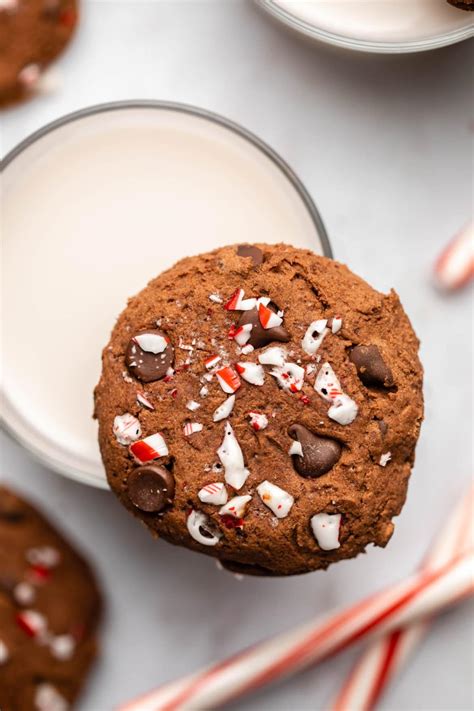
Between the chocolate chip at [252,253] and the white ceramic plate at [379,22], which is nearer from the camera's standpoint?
the chocolate chip at [252,253]

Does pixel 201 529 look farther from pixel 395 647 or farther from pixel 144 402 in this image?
pixel 395 647

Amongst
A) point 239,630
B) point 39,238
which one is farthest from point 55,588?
point 39,238

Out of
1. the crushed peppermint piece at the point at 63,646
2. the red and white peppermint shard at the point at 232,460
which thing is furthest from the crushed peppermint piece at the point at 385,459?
the crushed peppermint piece at the point at 63,646

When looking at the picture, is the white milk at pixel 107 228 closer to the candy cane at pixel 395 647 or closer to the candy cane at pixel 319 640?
the candy cane at pixel 319 640

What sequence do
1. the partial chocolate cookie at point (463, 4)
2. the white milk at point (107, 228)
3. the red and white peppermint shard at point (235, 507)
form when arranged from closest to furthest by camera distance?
the red and white peppermint shard at point (235, 507) < the partial chocolate cookie at point (463, 4) < the white milk at point (107, 228)

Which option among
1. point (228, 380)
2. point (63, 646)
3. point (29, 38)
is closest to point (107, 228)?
point (29, 38)

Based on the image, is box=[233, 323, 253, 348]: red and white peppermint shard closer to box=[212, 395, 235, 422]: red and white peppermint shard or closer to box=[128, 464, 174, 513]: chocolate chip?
box=[212, 395, 235, 422]: red and white peppermint shard
